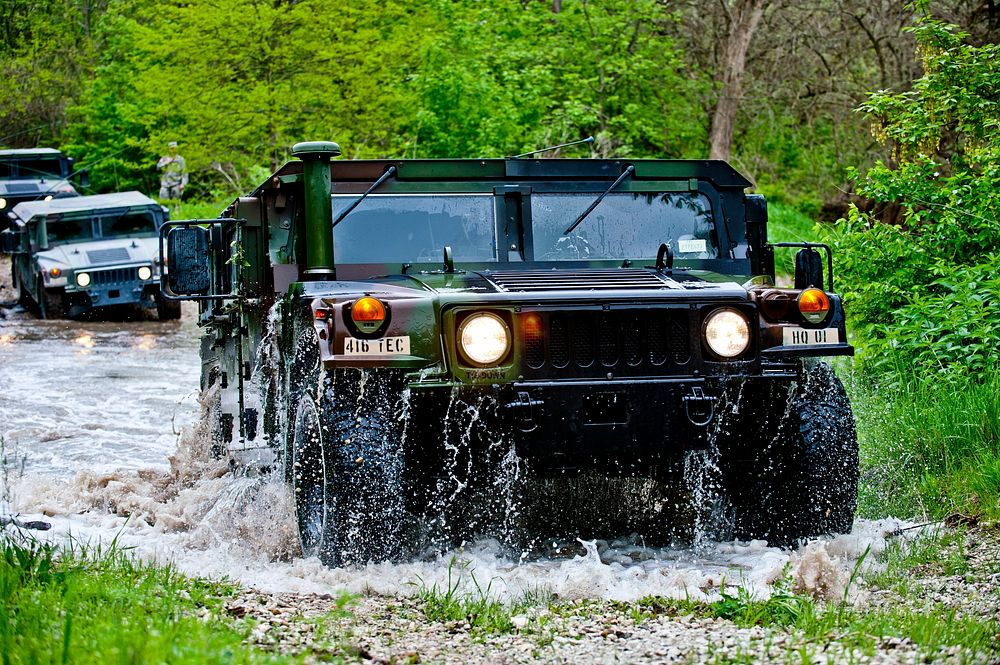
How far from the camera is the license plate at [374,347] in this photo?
204 inches

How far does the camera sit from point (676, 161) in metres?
6.73

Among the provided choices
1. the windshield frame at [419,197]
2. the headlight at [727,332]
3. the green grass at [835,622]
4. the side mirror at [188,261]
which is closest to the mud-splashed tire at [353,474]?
the windshield frame at [419,197]

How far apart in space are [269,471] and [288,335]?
1.01 meters

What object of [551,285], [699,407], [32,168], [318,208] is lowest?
[699,407]

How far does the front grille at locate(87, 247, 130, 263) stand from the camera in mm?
18297

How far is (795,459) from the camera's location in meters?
5.75

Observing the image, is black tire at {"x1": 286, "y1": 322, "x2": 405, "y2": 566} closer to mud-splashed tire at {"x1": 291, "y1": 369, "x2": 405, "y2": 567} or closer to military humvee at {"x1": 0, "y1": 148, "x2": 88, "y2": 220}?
mud-splashed tire at {"x1": 291, "y1": 369, "x2": 405, "y2": 567}

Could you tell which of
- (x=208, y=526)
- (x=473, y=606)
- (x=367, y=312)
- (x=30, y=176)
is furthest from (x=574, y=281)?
(x=30, y=176)

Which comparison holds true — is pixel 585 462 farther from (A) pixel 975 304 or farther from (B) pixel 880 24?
(B) pixel 880 24

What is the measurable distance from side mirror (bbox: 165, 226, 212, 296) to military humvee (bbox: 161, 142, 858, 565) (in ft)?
0.05

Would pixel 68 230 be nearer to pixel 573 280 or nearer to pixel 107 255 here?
pixel 107 255

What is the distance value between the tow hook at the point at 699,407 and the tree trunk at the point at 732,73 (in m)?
17.4

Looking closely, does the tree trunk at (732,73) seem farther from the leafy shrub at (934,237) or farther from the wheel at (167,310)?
the leafy shrub at (934,237)

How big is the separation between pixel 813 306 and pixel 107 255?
1445 centimetres
